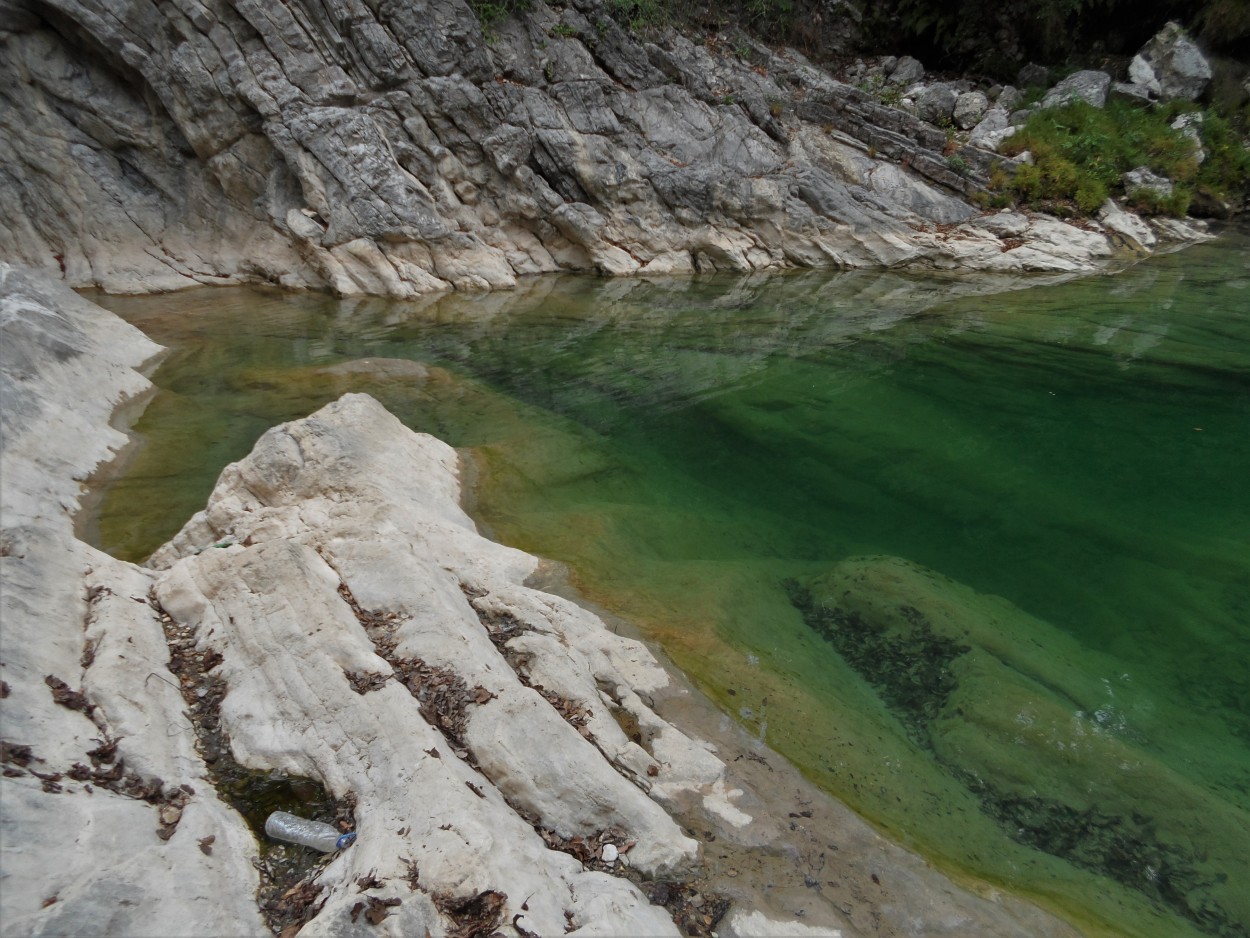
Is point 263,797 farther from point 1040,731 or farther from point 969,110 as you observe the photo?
point 969,110

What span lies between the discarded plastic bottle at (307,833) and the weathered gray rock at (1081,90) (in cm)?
2682

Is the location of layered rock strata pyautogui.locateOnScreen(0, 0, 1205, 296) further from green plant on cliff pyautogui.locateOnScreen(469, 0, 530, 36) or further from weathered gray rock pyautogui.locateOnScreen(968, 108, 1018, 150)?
weathered gray rock pyautogui.locateOnScreen(968, 108, 1018, 150)

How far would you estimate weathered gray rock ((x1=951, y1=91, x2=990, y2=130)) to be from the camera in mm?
22672

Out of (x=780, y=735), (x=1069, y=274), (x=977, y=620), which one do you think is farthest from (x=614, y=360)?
(x=1069, y=274)

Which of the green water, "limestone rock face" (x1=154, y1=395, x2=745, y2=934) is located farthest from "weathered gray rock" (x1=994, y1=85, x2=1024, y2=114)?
"limestone rock face" (x1=154, y1=395, x2=745, y2=934)

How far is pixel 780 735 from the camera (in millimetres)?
4082

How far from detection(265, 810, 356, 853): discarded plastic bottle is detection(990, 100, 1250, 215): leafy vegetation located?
2230 cm

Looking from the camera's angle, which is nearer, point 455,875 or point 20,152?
point 455,875

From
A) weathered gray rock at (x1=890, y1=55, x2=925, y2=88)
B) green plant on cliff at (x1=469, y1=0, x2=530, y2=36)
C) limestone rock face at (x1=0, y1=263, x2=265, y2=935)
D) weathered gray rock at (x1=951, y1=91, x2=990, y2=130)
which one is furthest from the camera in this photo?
weathered gray rock at (x1=890, y1=55, x2=925, y2=88)

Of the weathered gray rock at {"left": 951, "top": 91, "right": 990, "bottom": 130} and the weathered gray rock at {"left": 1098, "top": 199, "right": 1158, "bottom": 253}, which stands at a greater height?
the weathered gray rock at {"left": 951, "top": 91, "right": 990, "bottom": 130}

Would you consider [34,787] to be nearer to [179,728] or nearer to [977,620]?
[179,728]

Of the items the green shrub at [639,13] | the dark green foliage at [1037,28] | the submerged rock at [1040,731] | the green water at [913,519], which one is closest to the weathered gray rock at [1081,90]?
the dark green foliage at [1037,28]

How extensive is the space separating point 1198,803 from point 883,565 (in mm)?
2361

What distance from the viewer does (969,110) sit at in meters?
22.8
